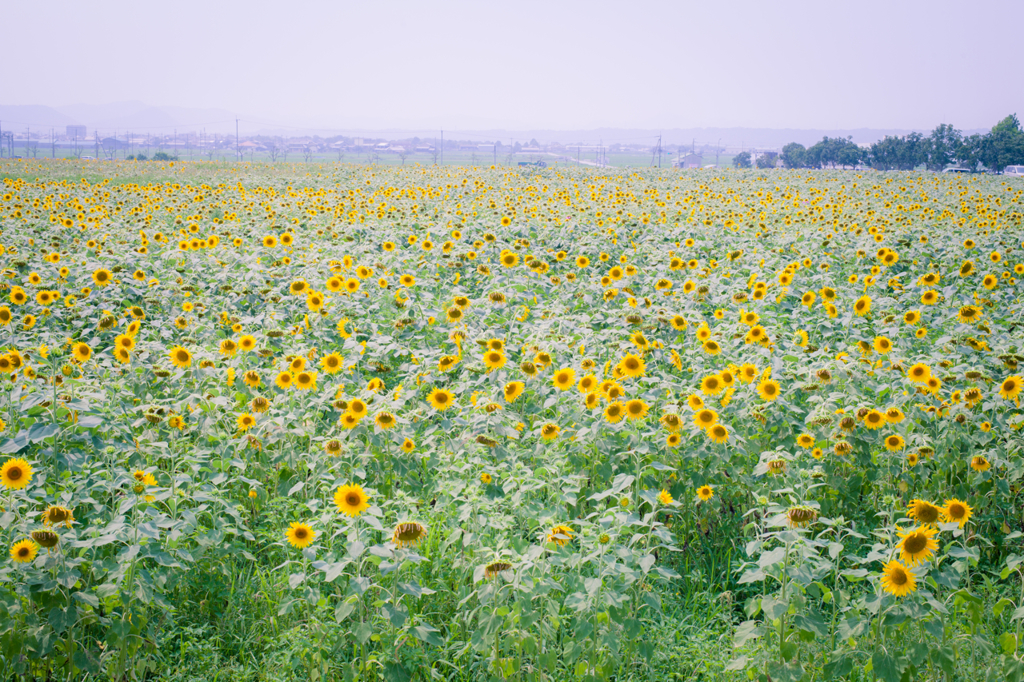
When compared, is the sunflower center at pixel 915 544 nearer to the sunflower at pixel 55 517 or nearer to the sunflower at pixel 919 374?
the sunflower at pixel 919 374

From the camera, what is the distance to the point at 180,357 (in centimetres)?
382

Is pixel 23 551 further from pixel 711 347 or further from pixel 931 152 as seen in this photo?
pixel 931 152

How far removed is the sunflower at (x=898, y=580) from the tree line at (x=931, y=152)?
53109 millimetres

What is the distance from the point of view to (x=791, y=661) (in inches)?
89.0

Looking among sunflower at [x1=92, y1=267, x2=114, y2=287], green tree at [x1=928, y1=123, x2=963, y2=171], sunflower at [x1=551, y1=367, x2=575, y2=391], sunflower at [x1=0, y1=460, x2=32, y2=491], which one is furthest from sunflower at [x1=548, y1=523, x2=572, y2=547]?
green tree at [x1=928, y1=123, x2=963, y2=171]

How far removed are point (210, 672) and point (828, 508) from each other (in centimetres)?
314

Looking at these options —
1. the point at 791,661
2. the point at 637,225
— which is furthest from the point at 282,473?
the point at 637,225

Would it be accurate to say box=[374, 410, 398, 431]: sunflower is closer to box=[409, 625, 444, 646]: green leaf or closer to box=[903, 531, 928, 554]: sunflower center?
box=[409, 625, 444, 646]: green leaf

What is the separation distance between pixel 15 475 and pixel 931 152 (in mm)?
59812

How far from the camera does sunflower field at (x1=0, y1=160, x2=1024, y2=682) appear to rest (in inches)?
88.6

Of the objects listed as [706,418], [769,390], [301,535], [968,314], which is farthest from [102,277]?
[968,314]

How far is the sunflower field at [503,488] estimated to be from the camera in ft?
7.38

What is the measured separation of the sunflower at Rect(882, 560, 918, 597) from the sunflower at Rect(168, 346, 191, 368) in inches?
150

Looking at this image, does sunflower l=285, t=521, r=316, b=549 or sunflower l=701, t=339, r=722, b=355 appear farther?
sunflower l=701, t=339, r=722, b=355
